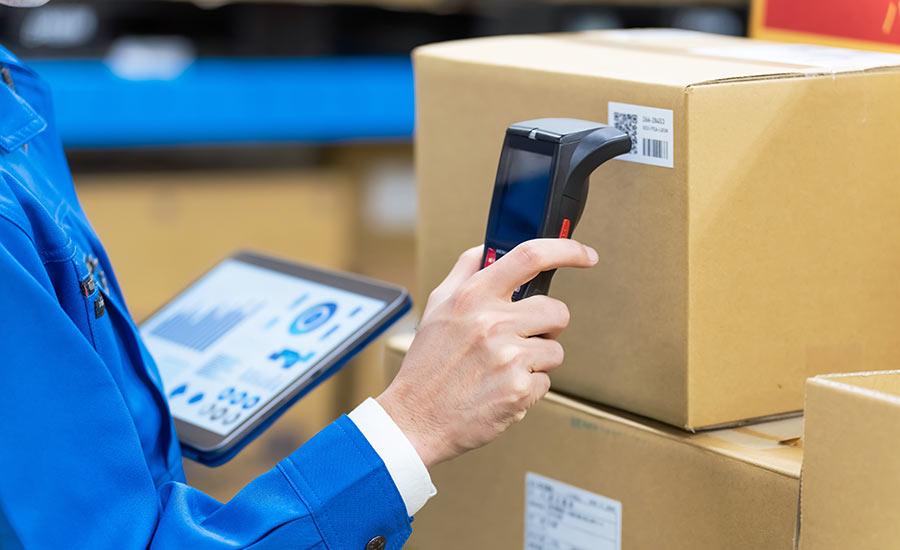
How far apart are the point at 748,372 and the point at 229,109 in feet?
4.61

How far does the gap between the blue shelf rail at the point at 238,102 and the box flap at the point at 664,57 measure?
107cm

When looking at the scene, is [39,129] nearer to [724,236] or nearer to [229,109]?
[724,236]

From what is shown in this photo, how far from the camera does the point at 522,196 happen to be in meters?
0.71

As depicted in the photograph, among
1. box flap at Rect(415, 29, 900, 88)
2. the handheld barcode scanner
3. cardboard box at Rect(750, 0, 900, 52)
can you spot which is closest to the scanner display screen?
the handheld barcode scanner

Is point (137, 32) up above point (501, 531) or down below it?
above

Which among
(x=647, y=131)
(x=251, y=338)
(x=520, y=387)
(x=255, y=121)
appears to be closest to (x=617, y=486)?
(x=520, y=387)

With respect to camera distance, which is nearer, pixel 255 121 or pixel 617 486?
pixel 617 486

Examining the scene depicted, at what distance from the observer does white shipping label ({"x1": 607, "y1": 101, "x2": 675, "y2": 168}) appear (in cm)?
71

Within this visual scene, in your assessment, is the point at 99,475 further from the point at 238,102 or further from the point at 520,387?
the point at 238,102

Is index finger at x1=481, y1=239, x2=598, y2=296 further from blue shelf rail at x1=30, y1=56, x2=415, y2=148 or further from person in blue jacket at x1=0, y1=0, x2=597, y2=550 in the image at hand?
blue shelf rail at x1=30, y1=56, x2=415, y2=148

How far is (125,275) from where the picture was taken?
6.48ft

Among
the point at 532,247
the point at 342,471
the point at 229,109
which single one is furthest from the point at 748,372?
the point at 229,109

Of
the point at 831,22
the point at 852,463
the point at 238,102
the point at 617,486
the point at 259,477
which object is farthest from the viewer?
the point at 238,102

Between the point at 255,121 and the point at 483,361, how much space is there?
1398mm
